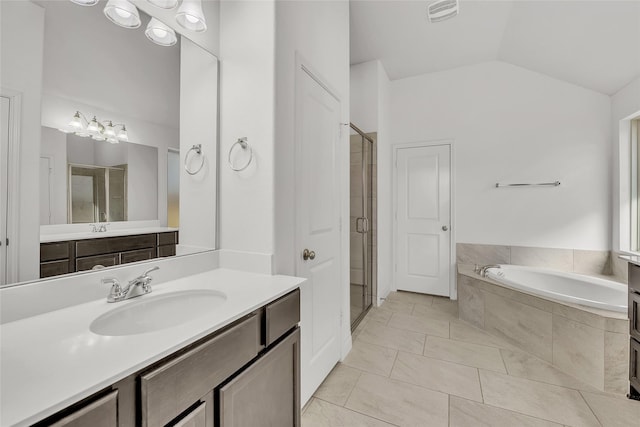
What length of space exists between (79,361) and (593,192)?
4189mm

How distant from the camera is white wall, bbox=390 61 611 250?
2.94m

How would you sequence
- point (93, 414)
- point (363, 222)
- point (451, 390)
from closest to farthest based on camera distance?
point (93, 414), point (451, 390), point (363, 222)

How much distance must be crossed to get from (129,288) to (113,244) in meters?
0.23

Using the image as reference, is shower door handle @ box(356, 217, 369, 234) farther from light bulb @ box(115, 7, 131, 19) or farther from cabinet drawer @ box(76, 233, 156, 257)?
light bulb @ box(115, 7, 131, 19)

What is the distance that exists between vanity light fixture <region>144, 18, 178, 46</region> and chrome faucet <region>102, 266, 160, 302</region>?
3.57ft

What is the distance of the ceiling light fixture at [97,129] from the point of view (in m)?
1.05

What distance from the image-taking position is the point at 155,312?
3.49 feet

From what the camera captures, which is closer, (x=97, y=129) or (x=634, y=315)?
(x=97, y=129)

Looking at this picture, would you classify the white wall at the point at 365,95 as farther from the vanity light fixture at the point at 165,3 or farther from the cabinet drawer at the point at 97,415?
the cabinet drawer at the point at 97,415

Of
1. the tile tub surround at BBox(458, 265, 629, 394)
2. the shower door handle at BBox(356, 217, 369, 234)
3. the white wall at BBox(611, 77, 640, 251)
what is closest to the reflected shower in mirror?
the shower door handle at BBox(356, 217, 369, 234)

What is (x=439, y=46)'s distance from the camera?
312 cm

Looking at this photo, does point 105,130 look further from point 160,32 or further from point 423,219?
point 423,219

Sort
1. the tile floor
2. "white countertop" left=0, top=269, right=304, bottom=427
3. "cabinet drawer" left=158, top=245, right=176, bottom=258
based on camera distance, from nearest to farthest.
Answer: "white countertop" left=0, top=269, right=304, bottom=427, "cabinet drawer" left=158, top=245, right=176, bottom=258, the tile floor

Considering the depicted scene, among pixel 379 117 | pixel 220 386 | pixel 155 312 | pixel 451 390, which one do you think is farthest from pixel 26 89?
pixel 379 117
